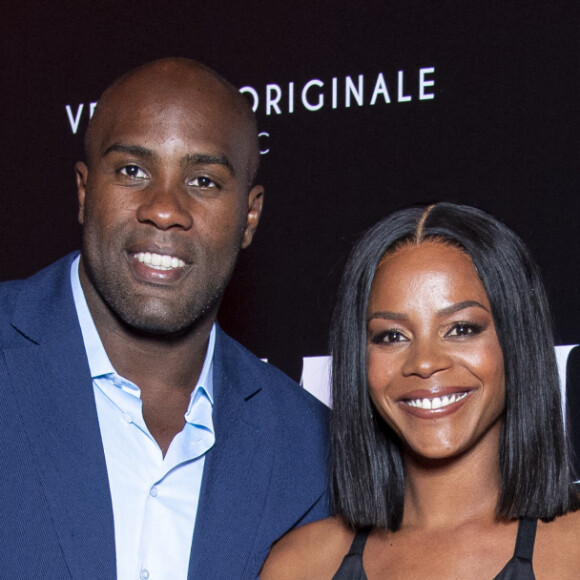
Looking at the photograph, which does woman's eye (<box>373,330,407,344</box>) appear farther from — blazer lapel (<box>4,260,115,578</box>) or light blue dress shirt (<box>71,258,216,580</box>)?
blazer lapel (<box>4,260,115,578</box>)

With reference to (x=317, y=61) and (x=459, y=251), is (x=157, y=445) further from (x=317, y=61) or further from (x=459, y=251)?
(x=317, y=61)

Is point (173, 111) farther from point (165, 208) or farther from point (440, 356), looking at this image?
point (440, 356)

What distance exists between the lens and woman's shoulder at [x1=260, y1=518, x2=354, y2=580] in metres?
2.34

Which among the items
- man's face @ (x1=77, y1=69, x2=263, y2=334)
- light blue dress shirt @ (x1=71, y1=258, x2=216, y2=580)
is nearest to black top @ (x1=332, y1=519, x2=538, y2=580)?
light blue dress shirt @ (x1=71, y1=258, x2=216, y2=580)

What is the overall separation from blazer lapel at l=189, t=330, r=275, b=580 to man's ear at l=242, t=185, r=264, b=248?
11.3 inches

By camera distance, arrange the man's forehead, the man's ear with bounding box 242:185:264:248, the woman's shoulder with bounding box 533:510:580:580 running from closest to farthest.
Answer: the woman's shoulder with bounding box 533:510:580:580 < the man's forehead < the man's ear with bounding box 242:185:264:248

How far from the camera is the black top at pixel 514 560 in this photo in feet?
6.79

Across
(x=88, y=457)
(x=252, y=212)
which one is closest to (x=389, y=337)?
(x=252, y=212)

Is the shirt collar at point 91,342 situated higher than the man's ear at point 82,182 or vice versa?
the man's ear at point 82,182

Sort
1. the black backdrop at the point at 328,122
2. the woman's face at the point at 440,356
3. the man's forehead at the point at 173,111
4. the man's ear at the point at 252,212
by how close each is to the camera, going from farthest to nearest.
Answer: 1. the black backdrop at the point at 328,122
2. the man's ear at the point at 252,212
3. the man's forehead at the point at 173,111
4. the woman's face at the point at 440,356

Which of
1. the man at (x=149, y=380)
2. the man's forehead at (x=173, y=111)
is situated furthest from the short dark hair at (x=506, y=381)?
the man's forehead at (x=173, y=111)

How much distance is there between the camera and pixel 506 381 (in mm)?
2213

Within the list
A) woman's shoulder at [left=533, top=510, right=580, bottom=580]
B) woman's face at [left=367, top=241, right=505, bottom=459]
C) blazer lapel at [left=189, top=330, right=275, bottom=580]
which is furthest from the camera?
blazer lapel at [left=189, top=330, right=275, bottom=580]

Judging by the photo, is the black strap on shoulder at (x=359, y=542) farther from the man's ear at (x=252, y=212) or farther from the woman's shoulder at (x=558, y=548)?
the man's ear at (x=252, y=212)
